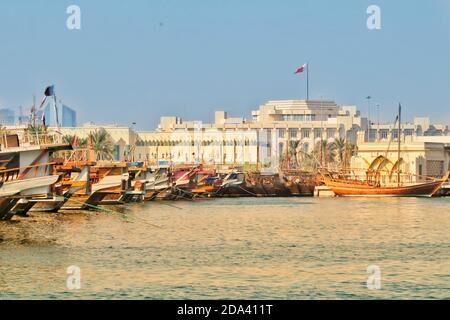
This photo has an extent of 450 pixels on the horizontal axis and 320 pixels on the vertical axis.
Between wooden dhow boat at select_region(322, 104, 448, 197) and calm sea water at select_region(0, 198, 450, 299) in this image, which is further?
wooden dhow boat at select_region(322, 104, 448, 197)

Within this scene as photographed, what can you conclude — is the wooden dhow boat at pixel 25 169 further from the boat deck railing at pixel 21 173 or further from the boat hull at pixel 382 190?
the boat hull at pixel 382 190

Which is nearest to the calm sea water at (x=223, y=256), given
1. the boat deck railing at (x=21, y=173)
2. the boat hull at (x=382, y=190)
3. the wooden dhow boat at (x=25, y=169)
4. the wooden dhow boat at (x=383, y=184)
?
the wooden dhow boat at (x=25, y=169)

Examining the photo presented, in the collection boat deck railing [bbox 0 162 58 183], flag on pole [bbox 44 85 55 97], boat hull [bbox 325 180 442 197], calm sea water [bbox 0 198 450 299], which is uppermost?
flag on pole [bbox 44 85 55 97]

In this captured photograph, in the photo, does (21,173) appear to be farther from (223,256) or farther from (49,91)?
(223,256)

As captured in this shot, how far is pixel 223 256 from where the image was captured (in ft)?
178

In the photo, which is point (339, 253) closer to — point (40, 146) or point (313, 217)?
point (40, 146)

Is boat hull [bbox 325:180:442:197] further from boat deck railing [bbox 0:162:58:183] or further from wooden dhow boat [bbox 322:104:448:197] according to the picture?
boat deck railing [bbox 0:162:58:183]

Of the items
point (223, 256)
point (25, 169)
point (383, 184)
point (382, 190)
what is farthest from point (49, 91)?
point (383, 184)

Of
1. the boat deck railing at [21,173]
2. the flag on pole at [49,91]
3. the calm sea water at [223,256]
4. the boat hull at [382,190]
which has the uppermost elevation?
the flag on pole at [49,91]

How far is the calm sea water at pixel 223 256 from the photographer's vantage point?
4269 cm

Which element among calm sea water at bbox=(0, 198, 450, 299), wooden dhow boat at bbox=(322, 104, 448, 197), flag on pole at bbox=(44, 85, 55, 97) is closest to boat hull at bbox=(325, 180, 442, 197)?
wooden dhow boat at bbox=(322, 104, 448, 197)

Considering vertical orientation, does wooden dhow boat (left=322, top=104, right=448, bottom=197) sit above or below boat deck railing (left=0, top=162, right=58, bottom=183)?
below

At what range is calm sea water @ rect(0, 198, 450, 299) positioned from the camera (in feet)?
140

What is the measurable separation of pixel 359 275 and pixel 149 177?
7881cm
